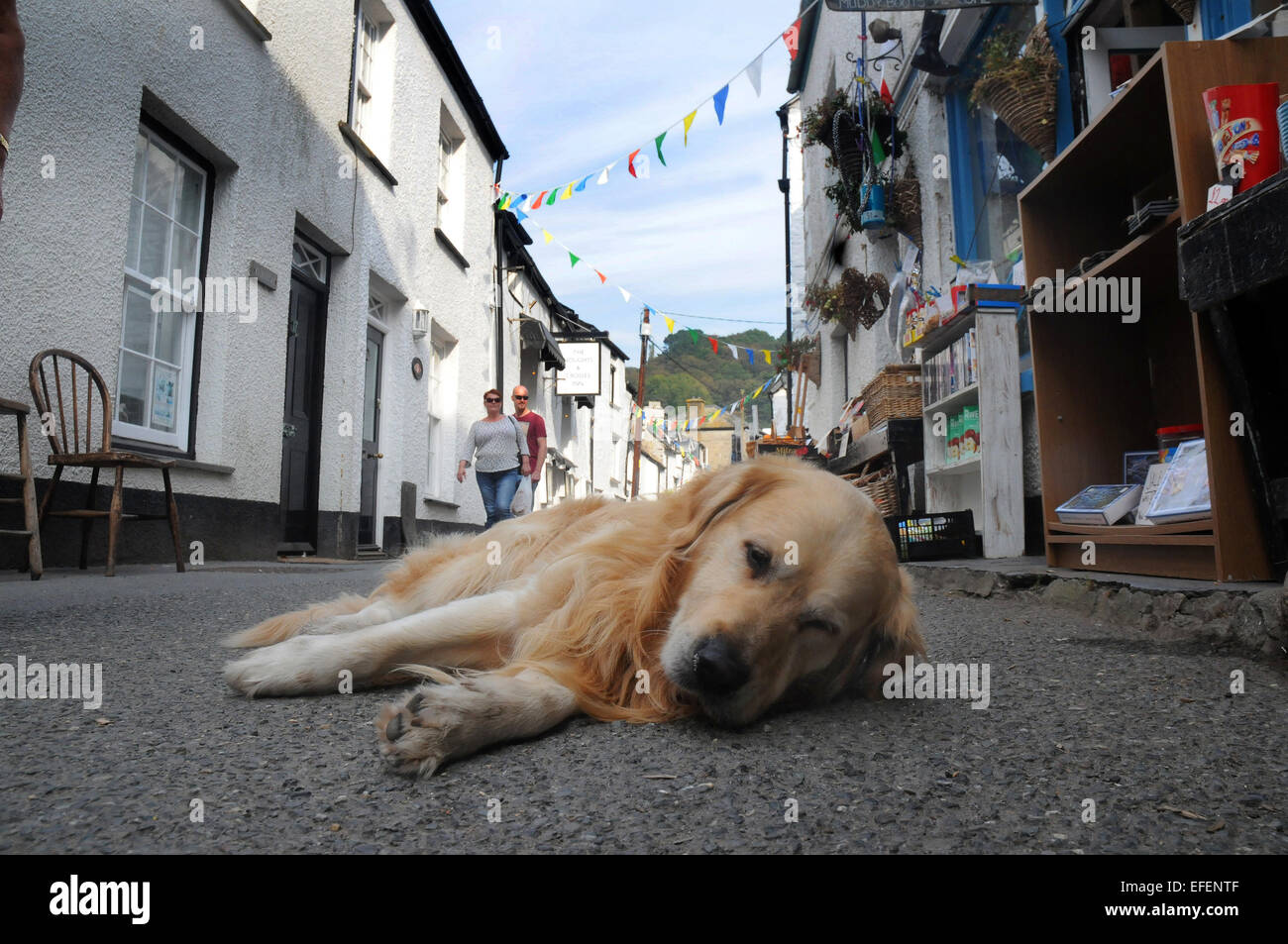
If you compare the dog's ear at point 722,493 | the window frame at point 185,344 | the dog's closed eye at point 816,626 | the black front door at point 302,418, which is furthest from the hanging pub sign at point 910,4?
the black front door at point 302,418

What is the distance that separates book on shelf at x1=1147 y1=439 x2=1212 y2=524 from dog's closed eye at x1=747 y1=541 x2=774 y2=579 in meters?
1.99

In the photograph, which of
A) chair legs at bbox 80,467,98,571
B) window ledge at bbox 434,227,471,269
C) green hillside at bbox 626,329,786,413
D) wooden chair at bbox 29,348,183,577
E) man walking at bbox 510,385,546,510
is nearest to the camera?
wooden chair at bbox 29,348,183,577

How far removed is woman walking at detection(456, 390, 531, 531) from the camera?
8.36 meters

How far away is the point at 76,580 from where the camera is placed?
414 cm

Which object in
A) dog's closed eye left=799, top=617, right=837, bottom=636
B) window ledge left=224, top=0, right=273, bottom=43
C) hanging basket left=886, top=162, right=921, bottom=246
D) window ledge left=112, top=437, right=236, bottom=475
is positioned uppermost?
window ledge left=224, top=0, right=273, bottom=43

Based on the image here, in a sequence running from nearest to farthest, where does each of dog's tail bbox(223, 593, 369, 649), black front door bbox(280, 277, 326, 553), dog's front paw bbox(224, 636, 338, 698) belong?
dog's front paw bbox(224, 636, 338, 698) → dog's tail bbox(223, 593, 369, 649) → black front door bbox(280, 277, 326, 553)

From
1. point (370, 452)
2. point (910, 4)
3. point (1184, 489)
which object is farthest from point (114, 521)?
point (910, 4)

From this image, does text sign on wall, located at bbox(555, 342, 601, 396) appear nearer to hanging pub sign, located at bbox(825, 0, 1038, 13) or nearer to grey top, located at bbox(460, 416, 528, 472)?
grey top, located at bbox(460, 416, 528, 472)

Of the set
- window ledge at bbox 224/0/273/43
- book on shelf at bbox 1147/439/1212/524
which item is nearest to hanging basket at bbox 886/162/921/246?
book on shelf at bbox 1147/439/1212/524

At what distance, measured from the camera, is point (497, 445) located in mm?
8359

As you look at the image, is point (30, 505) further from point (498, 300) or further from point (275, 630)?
point (498, 300)

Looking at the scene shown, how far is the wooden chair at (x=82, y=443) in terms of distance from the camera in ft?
14.5

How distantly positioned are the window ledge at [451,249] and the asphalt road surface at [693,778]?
9902 mm

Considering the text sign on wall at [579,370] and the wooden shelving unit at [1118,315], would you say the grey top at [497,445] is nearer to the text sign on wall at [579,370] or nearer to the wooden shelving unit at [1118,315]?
the wooden shelving unit at [1118,315]
